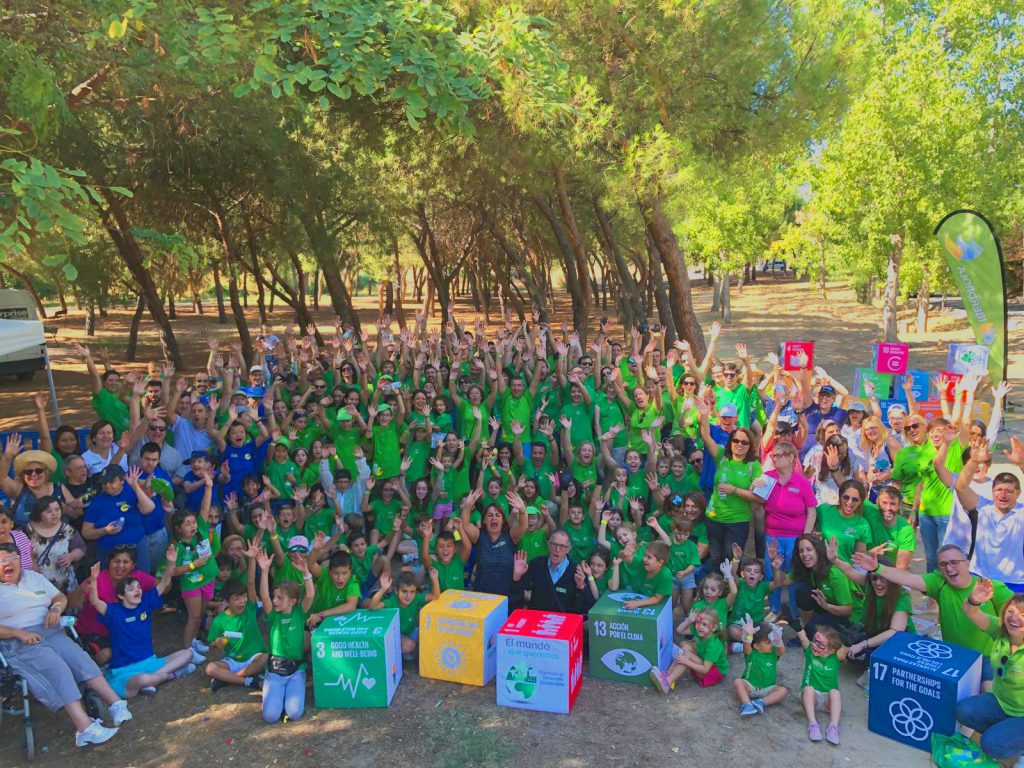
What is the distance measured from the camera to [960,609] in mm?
5102

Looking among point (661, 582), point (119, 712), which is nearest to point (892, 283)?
point (661, 582)

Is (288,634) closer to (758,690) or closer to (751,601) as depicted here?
(758,690)

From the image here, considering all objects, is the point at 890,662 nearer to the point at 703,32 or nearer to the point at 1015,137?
the point at 703,32

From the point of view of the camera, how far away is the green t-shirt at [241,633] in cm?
579

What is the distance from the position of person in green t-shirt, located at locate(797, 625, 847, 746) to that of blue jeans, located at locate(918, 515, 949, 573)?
214cm


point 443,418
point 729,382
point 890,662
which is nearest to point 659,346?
point 729,382

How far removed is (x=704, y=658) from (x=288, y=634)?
303 centimetres

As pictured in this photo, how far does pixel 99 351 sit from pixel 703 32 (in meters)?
24.0

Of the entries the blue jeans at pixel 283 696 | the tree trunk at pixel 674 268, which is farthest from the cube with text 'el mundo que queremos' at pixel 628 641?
the tree trunk at pixel 674 268

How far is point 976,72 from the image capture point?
70.9 feet

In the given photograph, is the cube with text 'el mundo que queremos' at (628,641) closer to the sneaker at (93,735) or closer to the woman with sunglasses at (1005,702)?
the woman with sunglasses at (1005,702)

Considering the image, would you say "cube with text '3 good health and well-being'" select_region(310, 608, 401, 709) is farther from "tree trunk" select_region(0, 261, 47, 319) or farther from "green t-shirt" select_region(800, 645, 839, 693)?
"tree trunk" select_region(0, 261, 47, 319)

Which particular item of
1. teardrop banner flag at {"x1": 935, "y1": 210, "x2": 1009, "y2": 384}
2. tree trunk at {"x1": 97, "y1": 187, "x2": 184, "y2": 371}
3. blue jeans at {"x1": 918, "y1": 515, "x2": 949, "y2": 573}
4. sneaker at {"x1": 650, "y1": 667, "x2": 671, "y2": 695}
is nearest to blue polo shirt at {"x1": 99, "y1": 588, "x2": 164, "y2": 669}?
sneaker at {"x1": 650, "y1": 667, "x2": 671, "y2": 695}

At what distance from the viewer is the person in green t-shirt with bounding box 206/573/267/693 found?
5.67 m
